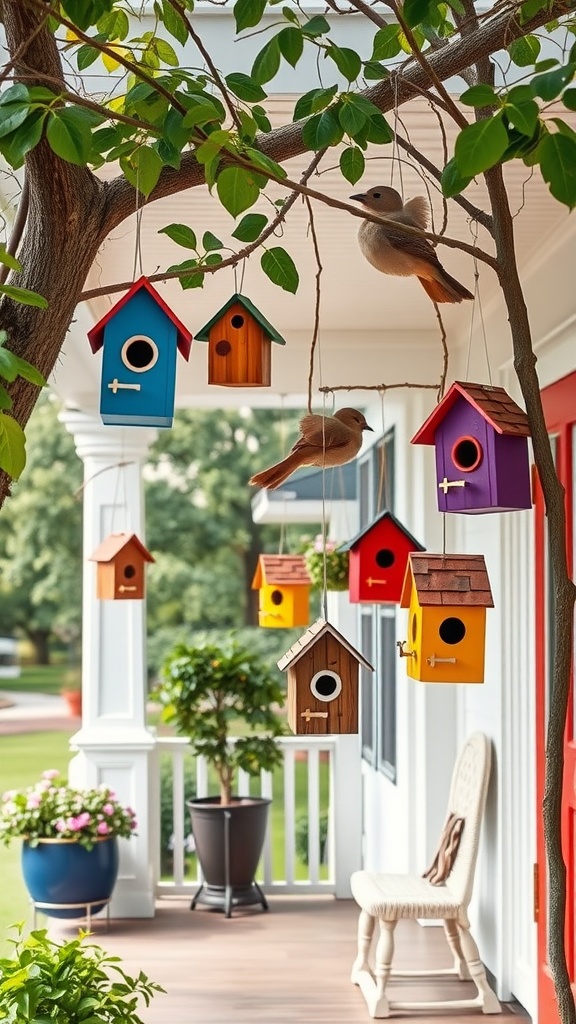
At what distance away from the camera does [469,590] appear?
7.37 feet

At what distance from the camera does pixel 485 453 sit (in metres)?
1.96

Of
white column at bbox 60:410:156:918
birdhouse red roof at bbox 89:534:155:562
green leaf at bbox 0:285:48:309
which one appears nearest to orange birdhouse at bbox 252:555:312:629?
birdhouse red roof at bbox 89:534:155:562

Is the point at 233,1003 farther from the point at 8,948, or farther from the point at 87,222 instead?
the point at 87,222

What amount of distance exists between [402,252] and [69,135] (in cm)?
70

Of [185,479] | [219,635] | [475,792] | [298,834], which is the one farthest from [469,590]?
[185,479]

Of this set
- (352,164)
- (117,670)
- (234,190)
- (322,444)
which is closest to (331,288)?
(117,670)

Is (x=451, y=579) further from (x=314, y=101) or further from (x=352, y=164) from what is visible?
(x=314, y=101)

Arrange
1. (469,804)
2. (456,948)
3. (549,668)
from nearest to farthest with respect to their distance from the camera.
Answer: (549,668)
(456,948)
(469,804)

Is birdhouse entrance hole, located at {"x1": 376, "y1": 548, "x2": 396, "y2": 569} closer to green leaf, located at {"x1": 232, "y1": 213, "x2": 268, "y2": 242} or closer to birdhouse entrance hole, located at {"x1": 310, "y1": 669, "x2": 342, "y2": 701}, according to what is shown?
birdhouse entrance hole, located at {"x1": 310, "y1": 669, "x2": 342, "y2": 701}

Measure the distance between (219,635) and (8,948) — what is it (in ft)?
34.5

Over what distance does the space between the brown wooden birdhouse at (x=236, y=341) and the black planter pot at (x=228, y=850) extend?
4.05 meters

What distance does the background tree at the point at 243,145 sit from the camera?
53.0 inches

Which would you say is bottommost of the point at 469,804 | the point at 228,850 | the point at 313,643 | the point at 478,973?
the point at 478,973

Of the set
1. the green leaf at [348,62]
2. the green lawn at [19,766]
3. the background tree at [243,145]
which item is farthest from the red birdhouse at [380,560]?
the green lawn at [19,766]
